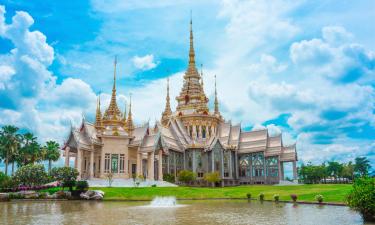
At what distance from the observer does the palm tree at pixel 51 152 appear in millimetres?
57094

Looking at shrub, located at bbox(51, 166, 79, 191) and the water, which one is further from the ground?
shrub, located at bbox(51, 166, 79, 191)

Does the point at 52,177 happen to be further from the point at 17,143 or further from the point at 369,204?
the point at 369,204

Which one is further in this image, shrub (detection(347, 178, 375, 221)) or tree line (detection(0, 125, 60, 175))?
tree line (detection(0, 125, 60, 175))

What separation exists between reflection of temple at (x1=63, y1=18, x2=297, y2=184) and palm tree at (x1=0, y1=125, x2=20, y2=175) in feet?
34.1

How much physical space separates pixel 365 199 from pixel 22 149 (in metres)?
51.8

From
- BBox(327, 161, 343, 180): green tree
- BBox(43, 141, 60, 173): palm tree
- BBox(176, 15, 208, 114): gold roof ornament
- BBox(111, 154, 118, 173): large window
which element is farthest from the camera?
BBox(327, 161, 343, 180): green tree

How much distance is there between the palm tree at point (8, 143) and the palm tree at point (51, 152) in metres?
4.82

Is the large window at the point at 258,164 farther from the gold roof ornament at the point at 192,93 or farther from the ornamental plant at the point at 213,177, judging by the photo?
the gold roof ornament at the point at 192,93

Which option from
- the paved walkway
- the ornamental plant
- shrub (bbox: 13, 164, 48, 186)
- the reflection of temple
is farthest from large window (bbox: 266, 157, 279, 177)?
shrub (bbox: 13, 164, 48, 186)

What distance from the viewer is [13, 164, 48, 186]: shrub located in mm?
36969

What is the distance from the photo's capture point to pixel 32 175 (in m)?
36.9

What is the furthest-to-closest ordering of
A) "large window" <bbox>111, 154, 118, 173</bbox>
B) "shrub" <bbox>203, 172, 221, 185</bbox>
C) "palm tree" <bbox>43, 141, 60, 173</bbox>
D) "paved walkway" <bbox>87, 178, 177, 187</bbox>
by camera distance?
"palm tree" <bbox>43, 141, 60, 173</bbox>
"shrub" <bbox>203, 172, 221, 185</bbox>
"large window" <bbox>111, 154, 118, 173</bbox>
"paved walkway" <bbox>87, 178, 177, 187</bbox>

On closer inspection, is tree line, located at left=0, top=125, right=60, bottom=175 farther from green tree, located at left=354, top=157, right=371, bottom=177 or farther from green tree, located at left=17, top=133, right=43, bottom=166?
green tree, located at left=354, top=157, right=371, bottom=177

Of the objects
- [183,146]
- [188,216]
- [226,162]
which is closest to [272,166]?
[226,162]
